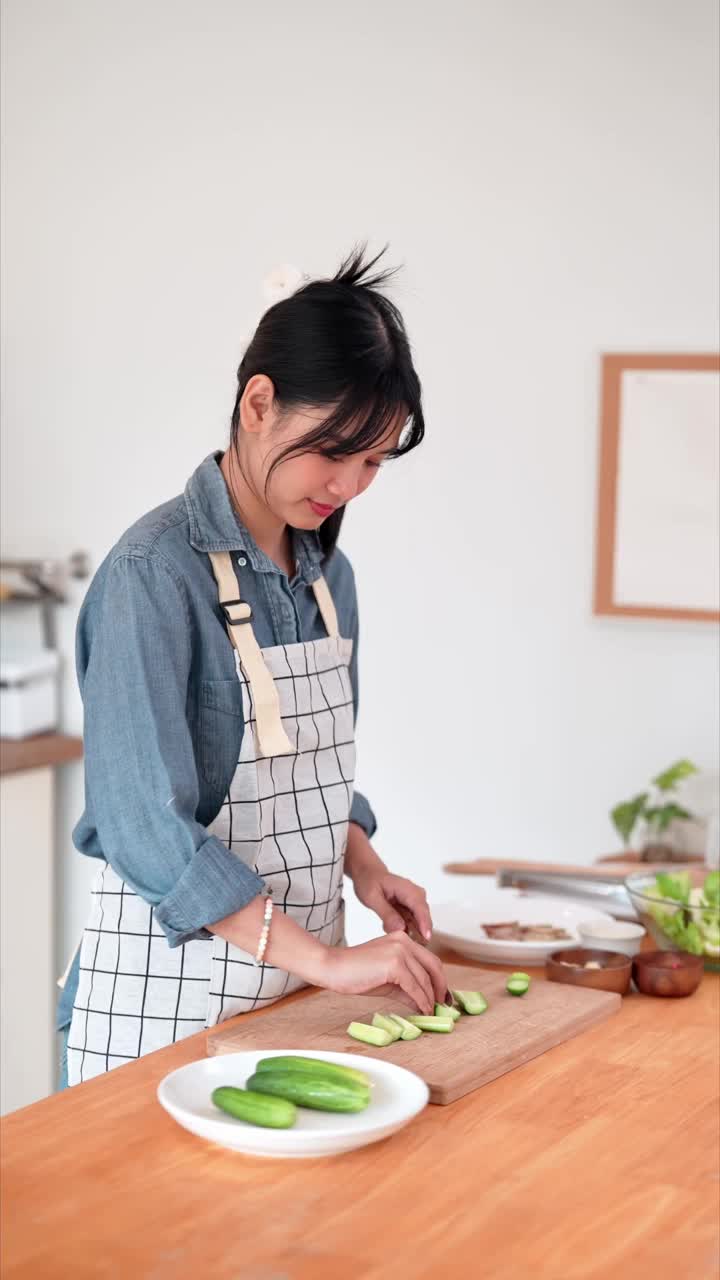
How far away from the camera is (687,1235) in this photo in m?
1.11

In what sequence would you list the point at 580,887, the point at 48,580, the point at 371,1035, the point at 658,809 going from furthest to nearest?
1. the point at 48,580
2. the point at 658,809
3. the point at 580,887
4. the point at 371,1035

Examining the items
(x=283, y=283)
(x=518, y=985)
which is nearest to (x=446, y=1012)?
(x=518, y=985)

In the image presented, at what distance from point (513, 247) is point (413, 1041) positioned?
1898 millimetres

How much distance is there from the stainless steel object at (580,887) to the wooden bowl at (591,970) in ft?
1.07

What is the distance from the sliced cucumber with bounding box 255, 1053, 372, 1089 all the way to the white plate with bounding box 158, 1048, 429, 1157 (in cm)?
3

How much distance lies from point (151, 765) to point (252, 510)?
38 centimetres

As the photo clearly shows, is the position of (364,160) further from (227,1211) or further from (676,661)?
(227,1211)

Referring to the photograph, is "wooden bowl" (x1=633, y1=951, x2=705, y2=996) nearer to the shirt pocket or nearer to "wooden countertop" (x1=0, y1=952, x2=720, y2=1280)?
"wooden countertop" (x1=0, y1=952, x2=720, y2=1280)

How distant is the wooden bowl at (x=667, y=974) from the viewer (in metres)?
1.72

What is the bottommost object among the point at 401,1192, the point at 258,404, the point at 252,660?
the point at 401,1192

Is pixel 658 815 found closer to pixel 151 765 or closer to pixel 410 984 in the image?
pixel 410 984

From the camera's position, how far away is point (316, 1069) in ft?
4.20

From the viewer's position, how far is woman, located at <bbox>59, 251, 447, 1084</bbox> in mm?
1508

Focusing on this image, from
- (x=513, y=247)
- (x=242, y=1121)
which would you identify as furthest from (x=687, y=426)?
(x=242, y=1121)
